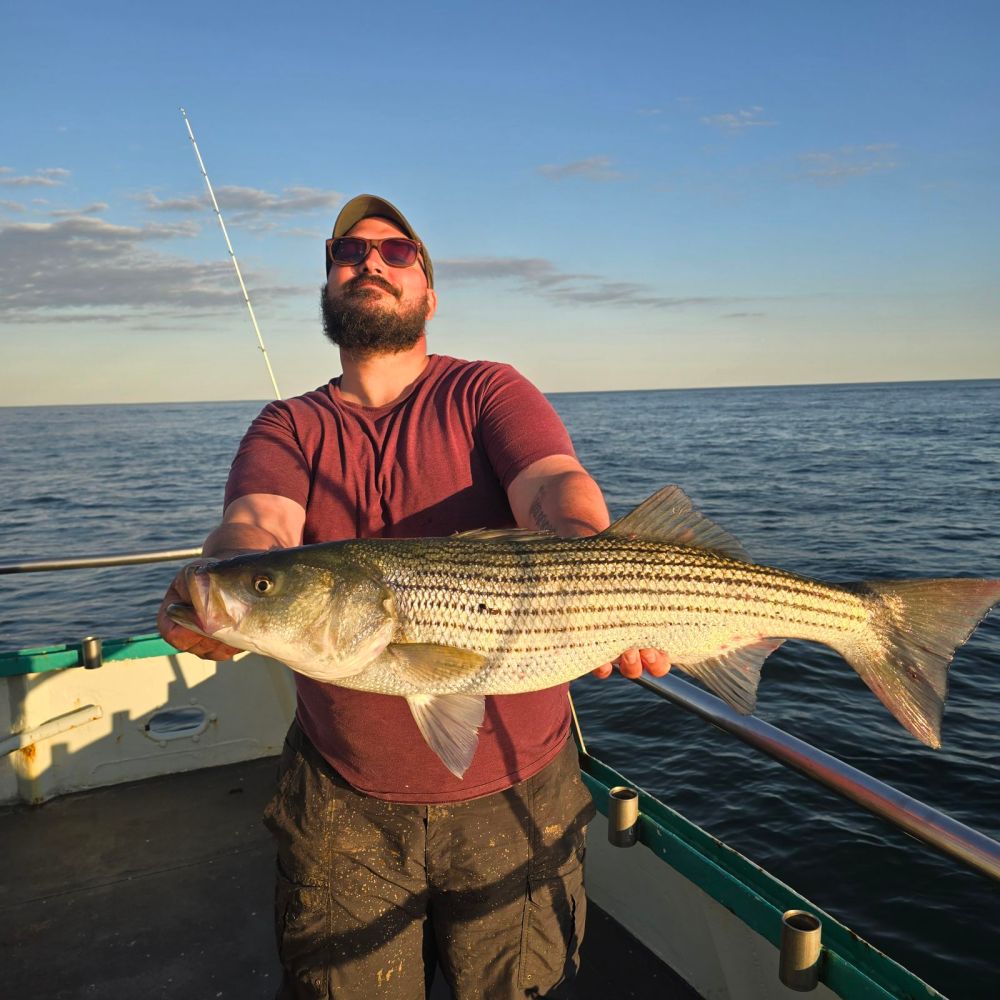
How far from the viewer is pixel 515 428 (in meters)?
3.12

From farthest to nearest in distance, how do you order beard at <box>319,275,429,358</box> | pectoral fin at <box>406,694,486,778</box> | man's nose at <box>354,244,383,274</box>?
man's nose at <box>354,244,383,274</box> → beard at <box>319,275,429,358</box> → pectoral fin at <box>406,694,486,778</box>

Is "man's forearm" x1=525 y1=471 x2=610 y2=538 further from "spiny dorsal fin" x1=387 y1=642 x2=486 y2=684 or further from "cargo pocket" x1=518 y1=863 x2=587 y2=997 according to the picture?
"cargo pocket" x1=518 y1=863 x2=587 y2=997

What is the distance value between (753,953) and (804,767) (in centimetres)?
115

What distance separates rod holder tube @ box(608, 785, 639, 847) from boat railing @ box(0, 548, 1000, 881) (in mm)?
580

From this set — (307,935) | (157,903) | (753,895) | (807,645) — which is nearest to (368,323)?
(307,935)

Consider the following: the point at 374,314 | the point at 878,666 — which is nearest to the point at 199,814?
the point at 374,314

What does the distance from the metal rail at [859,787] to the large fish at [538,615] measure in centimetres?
17

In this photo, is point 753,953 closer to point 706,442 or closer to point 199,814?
point 199,814

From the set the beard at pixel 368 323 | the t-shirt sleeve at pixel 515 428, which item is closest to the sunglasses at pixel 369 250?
the beard at pixel 368 323

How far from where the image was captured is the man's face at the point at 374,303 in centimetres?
336

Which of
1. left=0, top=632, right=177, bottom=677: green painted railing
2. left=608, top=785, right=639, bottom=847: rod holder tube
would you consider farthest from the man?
left=0, top=632, right=177, bottom=677: green painted railing

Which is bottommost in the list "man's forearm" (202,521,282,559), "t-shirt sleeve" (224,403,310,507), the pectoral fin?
the pectoral fin

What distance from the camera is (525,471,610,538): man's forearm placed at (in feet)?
9.91

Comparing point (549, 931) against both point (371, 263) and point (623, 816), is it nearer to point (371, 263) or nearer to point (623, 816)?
point (623, 816)
